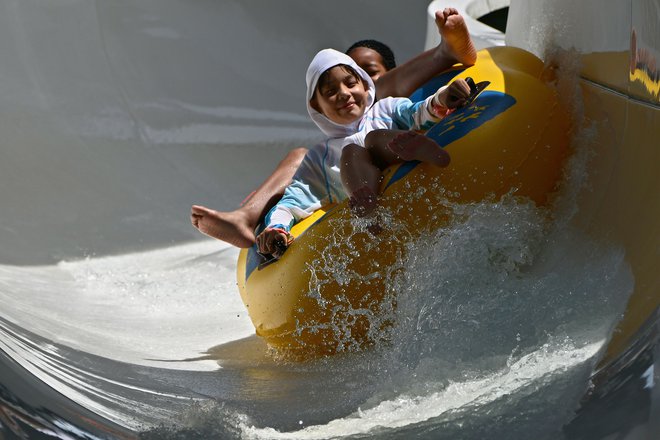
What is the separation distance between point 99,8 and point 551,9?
297cm

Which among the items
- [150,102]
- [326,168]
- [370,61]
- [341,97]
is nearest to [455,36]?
[341,97]

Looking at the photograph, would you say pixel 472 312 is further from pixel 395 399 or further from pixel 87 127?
pixel 87 127

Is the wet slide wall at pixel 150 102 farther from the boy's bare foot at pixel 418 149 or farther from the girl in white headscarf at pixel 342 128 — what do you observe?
the boy's bare foot at pixel 418 149

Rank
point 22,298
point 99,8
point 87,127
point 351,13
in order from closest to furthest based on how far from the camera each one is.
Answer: point 22,298
point 87,127
point 99,8
point 351,13

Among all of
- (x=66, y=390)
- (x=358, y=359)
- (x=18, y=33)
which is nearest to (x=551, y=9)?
(x=358, y=359)

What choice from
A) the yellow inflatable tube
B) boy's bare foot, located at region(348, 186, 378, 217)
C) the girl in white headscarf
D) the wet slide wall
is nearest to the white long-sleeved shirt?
the girl in white headscarf

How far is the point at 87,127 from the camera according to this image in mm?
4387

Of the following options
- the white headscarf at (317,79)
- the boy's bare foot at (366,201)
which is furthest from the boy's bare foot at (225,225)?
the boy's bare foot at (366,201)

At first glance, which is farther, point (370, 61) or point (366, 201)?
point (370, 61)

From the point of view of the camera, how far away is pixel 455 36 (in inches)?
93.7

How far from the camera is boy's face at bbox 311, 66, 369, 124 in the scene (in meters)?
2.34

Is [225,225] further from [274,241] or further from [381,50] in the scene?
[381,50]

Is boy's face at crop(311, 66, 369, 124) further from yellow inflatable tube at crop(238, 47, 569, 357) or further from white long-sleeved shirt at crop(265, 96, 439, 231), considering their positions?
yellow inflatable tube at crop(238, 47, 569, 357)

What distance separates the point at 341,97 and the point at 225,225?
45 cm
